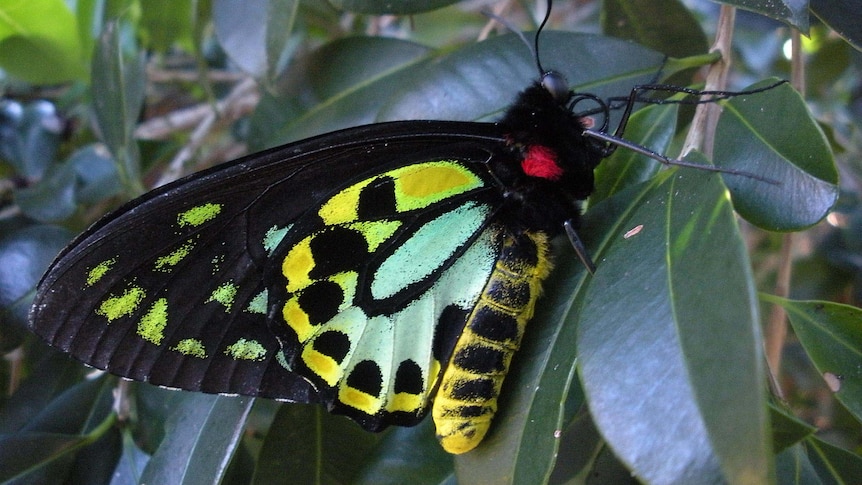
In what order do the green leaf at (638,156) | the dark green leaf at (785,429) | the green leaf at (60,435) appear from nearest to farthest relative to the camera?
1. the dark green leaf at (785,429)
2. the green leaf at (638,156)
3. the green leaf at (60,435)

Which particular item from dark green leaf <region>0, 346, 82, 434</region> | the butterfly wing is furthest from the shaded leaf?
the butterfly wing

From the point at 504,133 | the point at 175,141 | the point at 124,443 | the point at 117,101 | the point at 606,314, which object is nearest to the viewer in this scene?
the point at 606,314

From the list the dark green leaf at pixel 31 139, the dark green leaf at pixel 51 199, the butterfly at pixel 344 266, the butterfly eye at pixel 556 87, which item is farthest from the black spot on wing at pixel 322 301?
the dark green leaf at pixel 31 139

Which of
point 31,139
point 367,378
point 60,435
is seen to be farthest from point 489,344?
point 31,139

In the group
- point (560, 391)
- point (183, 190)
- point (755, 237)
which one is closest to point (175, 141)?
point (183, 190)

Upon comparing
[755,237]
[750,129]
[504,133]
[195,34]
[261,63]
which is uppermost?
[195,34]

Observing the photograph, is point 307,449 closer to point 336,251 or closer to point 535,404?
point 336,251

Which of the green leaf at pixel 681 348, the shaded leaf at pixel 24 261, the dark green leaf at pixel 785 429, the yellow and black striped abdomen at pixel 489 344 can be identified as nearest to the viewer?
the green leaf at pixel 681 348

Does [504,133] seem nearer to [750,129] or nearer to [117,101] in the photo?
[750,129]

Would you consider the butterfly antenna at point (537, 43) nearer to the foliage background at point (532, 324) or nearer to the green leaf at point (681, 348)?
the foliage background at point (532, 324)
